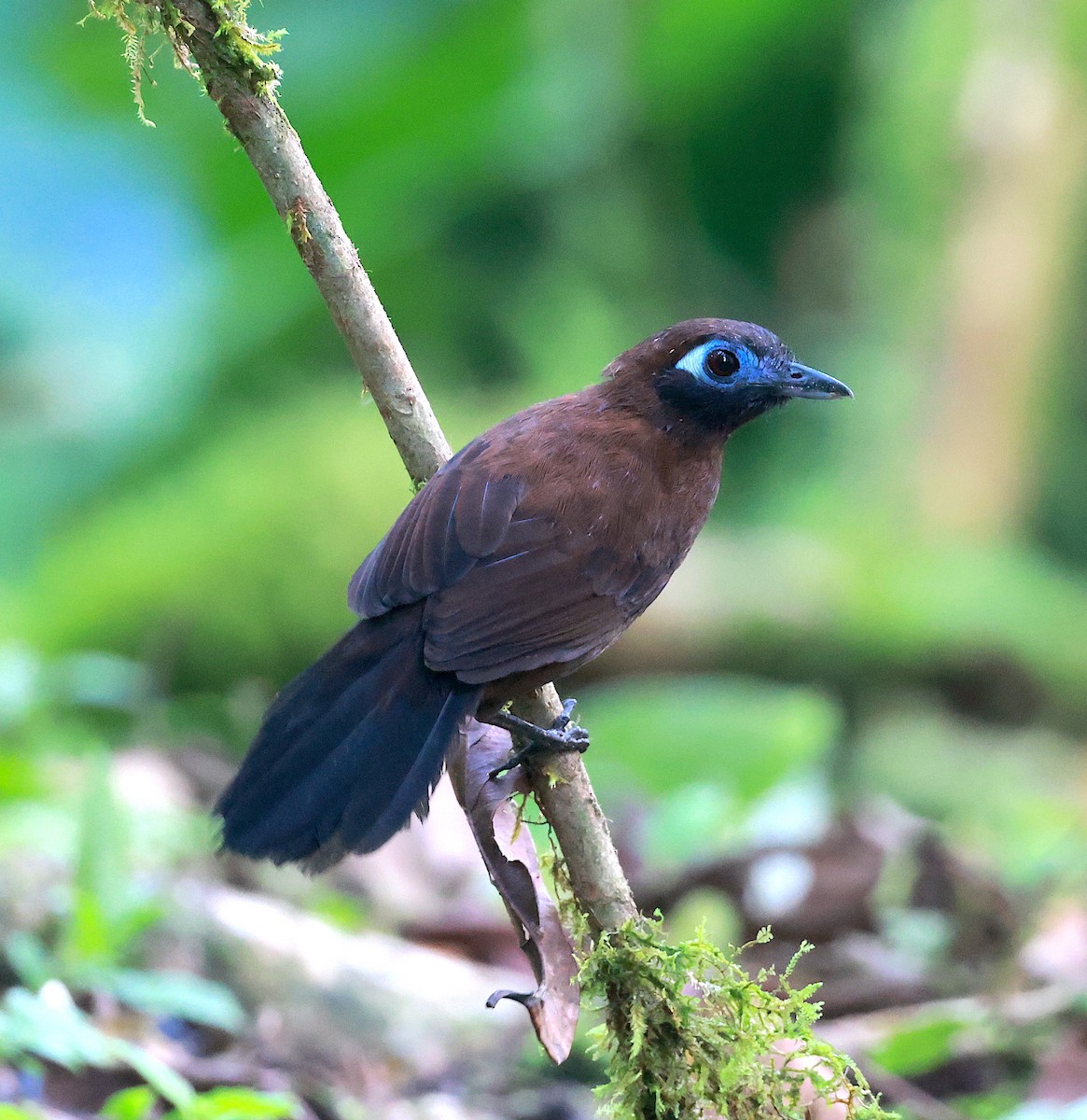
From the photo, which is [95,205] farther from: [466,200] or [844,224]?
[844,224]

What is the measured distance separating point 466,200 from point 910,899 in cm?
590

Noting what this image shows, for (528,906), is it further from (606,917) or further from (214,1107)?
(214,1107)

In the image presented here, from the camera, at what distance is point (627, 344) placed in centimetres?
862

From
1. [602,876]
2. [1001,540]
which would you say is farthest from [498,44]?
[602,876]

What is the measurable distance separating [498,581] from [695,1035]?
2.50 ft

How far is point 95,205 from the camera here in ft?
23.9

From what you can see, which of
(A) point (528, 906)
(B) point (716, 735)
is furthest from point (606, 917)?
(B) point (716, 735)

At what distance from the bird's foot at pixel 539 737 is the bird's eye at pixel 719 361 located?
2.55 feet

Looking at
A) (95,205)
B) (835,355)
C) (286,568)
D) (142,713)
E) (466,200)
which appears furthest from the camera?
(835,355)

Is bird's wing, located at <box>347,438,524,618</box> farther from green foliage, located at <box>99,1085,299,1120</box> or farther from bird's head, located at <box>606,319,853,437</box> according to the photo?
green foliage, located at <box>99,1085,299,1120</box>

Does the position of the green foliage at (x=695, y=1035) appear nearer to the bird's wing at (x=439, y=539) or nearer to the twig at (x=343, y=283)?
the twig at (x=343, y=283)

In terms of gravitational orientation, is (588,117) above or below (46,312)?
above

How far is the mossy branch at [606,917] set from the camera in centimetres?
198

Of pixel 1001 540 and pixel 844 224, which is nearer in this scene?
pixel 1001 540
